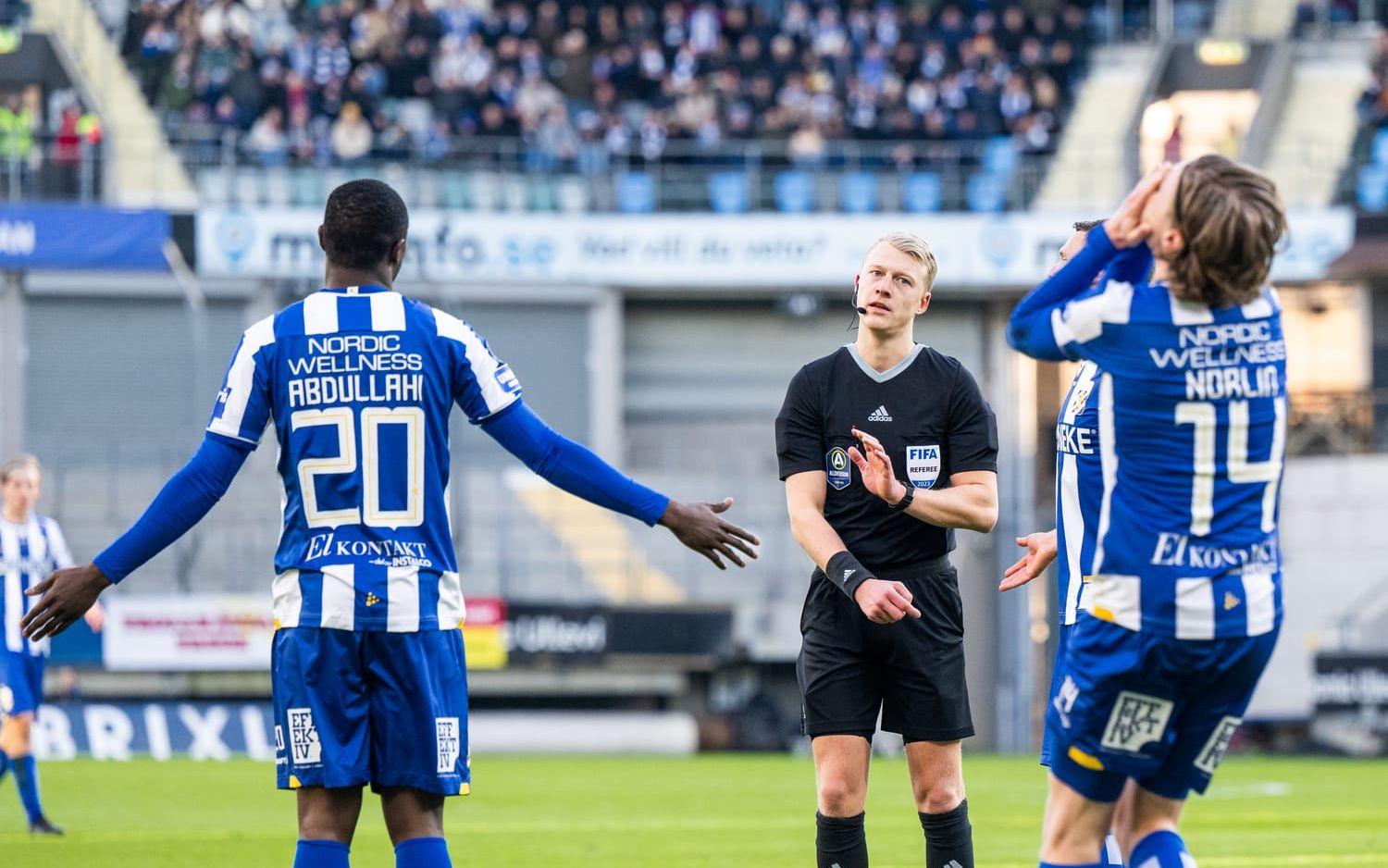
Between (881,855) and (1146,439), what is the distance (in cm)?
620

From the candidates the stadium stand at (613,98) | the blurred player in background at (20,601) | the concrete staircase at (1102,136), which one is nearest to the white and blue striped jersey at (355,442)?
the blurred player in background at (20,601)

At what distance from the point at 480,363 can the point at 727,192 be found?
919 inches

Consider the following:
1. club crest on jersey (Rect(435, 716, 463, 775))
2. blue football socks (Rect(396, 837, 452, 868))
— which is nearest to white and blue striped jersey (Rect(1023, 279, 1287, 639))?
club crest on jersey (Rect(435, 716, 463, 775))

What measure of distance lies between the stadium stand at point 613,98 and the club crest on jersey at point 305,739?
23057 millimetres

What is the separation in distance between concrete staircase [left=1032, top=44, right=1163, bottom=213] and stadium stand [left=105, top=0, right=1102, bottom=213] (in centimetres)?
35

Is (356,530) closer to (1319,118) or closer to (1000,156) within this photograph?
(1000,156)

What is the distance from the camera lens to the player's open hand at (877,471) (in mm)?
6270

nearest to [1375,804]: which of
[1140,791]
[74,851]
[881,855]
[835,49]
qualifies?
[881,855]

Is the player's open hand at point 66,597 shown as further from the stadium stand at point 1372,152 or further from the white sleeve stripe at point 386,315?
the stadium stand at point 1372,152

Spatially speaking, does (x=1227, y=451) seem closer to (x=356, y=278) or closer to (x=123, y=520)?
(x=356, y=278)

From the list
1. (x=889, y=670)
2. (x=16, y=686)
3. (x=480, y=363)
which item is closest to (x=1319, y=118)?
(x=16, y=686)

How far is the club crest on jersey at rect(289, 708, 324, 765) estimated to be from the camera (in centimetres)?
541

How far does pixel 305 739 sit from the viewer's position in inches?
213

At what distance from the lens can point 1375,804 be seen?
14906 millimetres
